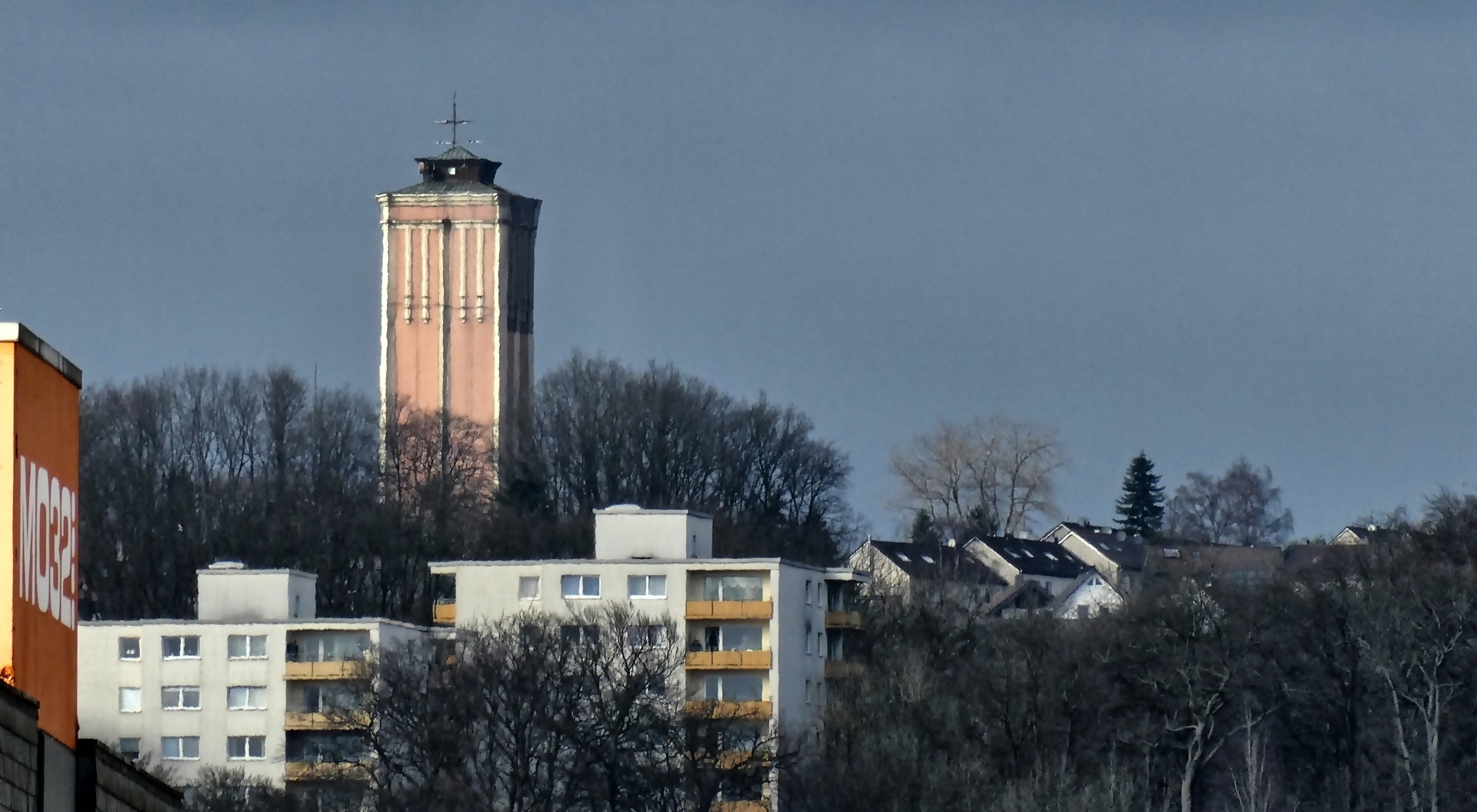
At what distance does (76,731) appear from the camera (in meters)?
17.1

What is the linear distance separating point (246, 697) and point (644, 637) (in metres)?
11.1

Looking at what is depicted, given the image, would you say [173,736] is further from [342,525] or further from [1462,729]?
[1462,729]

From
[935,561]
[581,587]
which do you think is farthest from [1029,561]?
[581,587]

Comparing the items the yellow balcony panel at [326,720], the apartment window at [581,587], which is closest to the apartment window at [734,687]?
the apartment window at [581,587]

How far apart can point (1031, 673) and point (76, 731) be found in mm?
73498

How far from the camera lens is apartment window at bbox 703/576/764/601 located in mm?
93188

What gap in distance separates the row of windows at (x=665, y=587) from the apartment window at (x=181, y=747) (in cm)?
1026

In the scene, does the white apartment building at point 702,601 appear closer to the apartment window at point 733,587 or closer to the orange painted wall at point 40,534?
the apartment window at point 733,587

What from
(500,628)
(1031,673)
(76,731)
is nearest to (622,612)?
(500,628)

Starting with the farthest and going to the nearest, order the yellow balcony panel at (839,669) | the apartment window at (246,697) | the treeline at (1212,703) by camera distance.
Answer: the yellow balcony panel at (839,669), the apartment window at (246,697), the treeline at (1212,703)

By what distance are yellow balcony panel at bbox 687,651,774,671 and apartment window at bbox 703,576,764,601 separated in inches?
68.8

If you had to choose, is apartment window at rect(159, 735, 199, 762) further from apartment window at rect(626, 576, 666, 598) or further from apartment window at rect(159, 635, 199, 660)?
apartment window at rect(626, 576, 666, 598)

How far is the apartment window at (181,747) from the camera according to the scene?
297 ft

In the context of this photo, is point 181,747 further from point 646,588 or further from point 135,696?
point 646,588
